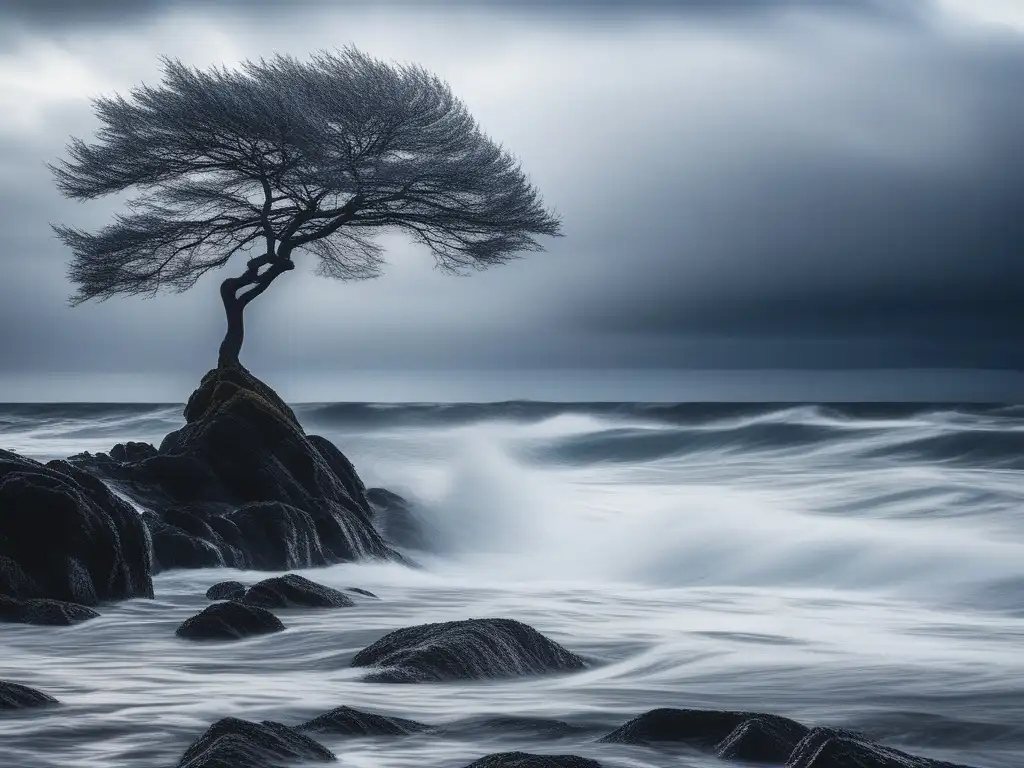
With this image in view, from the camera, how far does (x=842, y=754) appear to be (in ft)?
10.7

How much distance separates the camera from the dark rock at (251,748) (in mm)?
3361

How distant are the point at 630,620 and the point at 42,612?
154 inches

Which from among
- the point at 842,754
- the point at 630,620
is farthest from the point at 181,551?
the point at 842,754

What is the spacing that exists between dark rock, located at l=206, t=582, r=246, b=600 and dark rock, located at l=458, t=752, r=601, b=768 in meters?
4.52

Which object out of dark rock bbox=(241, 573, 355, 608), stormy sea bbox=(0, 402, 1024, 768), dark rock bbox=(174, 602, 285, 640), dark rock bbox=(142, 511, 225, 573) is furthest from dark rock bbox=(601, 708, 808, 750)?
dark rock bbox=(142, 511, 225, 573)

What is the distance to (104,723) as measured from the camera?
4258 millimetres

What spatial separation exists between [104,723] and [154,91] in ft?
40.4

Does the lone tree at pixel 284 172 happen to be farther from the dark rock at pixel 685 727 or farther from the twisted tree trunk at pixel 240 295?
the dark rock at pixel 685 727

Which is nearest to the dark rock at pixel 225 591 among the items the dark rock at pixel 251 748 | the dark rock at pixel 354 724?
the dark rock at pixel 354 724

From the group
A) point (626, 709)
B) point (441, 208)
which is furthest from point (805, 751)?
point (441, 208)

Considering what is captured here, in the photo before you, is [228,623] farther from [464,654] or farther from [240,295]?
[240,295]

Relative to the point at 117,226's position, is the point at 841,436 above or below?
below

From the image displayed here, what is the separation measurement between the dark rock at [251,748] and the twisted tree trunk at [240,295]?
1125 cm

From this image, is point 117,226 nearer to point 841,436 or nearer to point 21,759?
point 21,759
